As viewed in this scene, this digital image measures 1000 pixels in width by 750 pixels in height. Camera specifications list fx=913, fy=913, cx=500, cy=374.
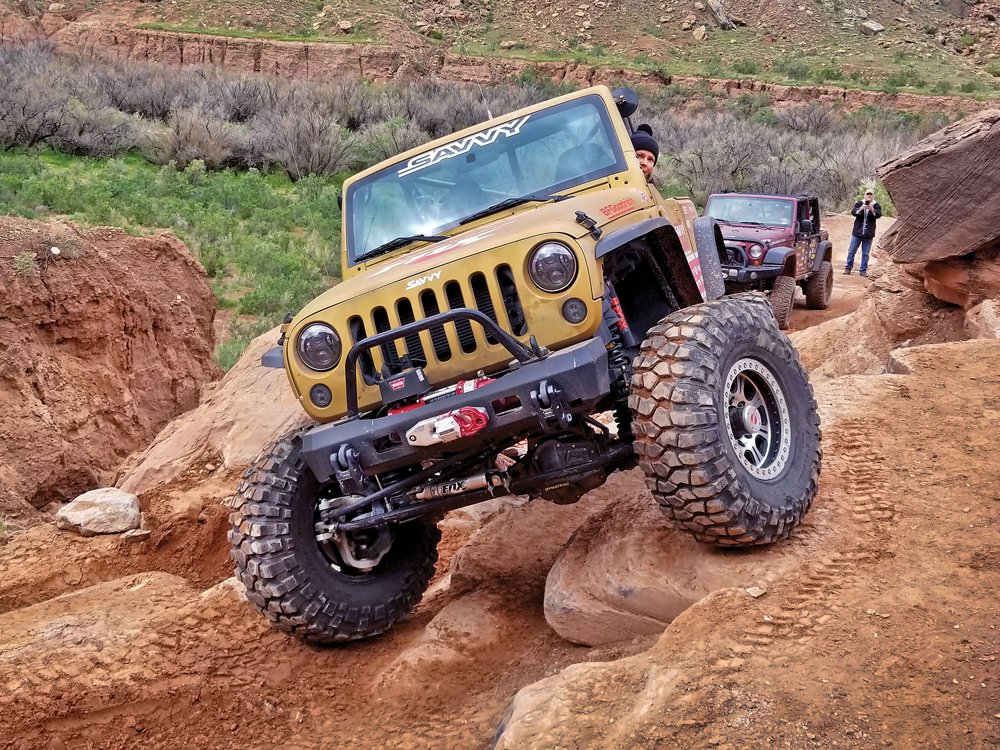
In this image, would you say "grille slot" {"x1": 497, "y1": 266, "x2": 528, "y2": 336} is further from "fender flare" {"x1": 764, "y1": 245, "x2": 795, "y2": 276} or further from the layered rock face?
"fender flare" {"x1": 764, "y1": 245, "x2": 795, "y2": 276}

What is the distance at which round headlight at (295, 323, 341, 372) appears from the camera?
399 centimetres

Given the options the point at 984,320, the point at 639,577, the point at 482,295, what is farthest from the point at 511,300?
the point at 984,320

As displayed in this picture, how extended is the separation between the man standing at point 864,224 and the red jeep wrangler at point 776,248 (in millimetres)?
842

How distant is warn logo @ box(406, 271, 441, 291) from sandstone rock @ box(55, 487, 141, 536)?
408 centimetres

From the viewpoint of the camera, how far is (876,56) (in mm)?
43625

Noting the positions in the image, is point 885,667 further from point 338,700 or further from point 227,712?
point 227,712

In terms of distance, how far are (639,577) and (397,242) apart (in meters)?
2.22


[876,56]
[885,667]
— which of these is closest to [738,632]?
[885,667]

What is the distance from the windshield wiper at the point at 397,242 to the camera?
15.9 ft

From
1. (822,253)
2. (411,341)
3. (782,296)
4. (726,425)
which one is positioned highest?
(411,341)

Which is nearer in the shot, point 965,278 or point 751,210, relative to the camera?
point 965,278

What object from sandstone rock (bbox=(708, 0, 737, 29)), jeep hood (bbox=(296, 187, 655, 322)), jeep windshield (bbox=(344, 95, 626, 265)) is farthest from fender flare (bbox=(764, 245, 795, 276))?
sandstone rock (bbox=(708, 0, 737, 29))

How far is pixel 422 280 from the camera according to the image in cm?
386

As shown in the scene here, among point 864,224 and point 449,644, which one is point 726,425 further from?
point 864,224
